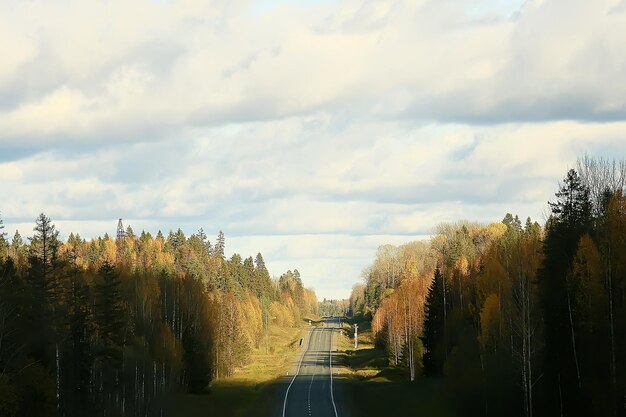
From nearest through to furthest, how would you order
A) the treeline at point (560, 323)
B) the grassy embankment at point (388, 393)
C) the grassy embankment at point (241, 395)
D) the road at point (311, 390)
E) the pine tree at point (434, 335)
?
the treeline at point (560, 323) → the grassy embankment at point (388, 393) → the road at point (311, 390) → the grassy embankment at point (241, 395) → the pine tree at point (434, 335)

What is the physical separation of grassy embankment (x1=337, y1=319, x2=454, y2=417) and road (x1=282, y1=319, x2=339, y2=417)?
195 cm

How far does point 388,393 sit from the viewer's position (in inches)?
3777

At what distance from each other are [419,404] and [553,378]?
28067 mm

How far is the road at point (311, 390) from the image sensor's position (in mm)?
84000

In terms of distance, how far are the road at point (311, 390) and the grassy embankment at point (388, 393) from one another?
6.41ft

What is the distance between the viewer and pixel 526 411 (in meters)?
58.9

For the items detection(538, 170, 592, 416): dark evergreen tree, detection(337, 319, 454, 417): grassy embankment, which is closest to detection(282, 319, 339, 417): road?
detection(337, 319, 454, 417): grassy embankment

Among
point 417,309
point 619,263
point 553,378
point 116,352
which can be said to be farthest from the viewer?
point 417,309

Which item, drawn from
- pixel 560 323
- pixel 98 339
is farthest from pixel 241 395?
pixel 560 323

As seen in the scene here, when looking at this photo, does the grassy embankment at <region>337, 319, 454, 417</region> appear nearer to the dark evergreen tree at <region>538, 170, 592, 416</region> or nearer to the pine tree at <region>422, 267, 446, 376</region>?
the pine tree at <region>422, 267, 446, 376</region>

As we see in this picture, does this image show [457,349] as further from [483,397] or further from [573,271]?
[573,271]

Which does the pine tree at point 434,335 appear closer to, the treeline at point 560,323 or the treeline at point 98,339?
the treeline at point 560,323

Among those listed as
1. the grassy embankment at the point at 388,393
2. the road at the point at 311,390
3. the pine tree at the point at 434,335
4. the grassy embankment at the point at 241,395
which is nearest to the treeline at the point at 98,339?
the grassy embankment at the point at 241,395

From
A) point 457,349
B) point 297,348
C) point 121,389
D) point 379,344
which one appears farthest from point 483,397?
point 297,348
